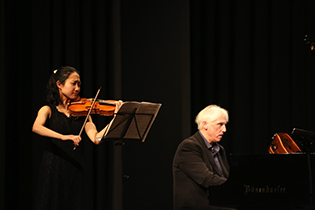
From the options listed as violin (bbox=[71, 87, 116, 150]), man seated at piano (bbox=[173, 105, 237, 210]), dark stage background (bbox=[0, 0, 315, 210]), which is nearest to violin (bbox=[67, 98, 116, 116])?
violin (bbox=[71, 87, 116, 150])

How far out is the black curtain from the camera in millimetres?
5258

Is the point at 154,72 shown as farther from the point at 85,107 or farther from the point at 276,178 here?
the point at 276,178

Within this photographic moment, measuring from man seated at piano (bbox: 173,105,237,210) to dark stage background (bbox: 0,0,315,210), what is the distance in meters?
0.74

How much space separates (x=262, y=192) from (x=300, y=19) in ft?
10.1

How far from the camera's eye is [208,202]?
310 centimetres

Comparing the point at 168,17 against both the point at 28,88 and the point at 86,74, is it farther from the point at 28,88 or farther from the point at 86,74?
the point at 28,88

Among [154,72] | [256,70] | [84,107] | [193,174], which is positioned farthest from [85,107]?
[256,70]

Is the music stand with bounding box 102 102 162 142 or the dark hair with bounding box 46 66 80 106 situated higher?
the dark hair with bounding box 46 66 80 106

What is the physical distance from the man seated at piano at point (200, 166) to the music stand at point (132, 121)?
14.1 inches

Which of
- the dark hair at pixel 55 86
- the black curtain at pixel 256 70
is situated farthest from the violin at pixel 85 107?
the black curtain at pixel 256 70

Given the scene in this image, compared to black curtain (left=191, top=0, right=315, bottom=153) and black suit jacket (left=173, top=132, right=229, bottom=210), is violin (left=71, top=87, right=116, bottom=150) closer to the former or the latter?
black suit jacket (left=173, top=132, right=229, bottom=210)

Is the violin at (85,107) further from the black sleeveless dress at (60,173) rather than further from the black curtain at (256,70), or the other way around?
the black curtain at (256,70)

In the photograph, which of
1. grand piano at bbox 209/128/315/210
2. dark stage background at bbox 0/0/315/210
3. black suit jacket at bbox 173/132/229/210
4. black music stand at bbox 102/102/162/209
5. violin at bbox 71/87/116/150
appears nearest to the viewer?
grand piano at bbox 209/128/315/210

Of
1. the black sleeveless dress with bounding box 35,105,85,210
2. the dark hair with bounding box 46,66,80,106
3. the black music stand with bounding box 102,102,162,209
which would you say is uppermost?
the dark hair with bounding box 46,66,80,106
